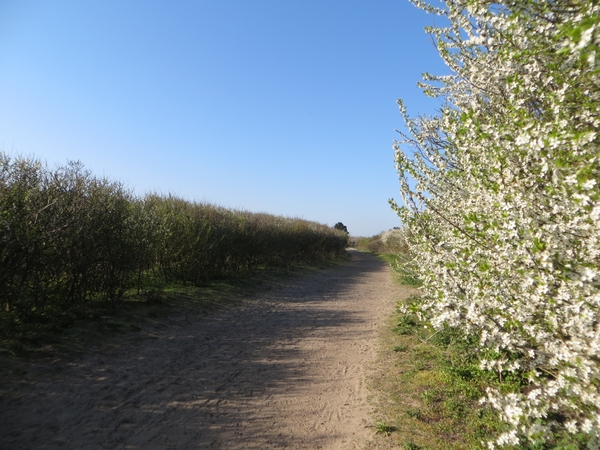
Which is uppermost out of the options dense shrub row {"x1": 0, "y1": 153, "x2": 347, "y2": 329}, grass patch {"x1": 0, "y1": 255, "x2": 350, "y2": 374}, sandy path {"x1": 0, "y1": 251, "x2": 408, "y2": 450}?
dense shrub row {"x1": 0, "y1": 153, "x2": 347, "y2": 329}

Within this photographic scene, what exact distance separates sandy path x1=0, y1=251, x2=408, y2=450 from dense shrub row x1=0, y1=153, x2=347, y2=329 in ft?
4.76

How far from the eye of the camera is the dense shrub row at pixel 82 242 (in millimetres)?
5898

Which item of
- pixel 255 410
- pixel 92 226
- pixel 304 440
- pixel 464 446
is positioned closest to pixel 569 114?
pixel 464 446

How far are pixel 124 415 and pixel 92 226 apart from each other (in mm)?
4212

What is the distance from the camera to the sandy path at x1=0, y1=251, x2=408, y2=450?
12.9ft

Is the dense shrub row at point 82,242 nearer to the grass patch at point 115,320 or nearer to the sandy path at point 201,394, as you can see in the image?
the grass patch at point 115,320

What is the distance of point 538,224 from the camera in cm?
267

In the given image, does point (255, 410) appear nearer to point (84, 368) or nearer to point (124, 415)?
point (124, 415)

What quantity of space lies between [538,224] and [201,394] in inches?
169

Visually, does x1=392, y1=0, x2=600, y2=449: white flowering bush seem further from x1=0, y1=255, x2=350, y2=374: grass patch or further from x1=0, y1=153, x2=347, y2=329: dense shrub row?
x1=0, y1=153, x2=347, y2=329: dense shrub row

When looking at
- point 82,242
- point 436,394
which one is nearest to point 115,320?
point 82,242

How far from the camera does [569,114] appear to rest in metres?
2.93

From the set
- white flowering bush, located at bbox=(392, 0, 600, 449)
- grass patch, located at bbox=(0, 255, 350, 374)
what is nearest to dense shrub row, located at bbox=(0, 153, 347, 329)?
grass patch, located at bbox=(0, 255, 350, 374)

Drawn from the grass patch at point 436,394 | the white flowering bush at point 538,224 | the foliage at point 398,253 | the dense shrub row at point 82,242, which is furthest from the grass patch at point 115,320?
the white flowering bush at point 538,224
